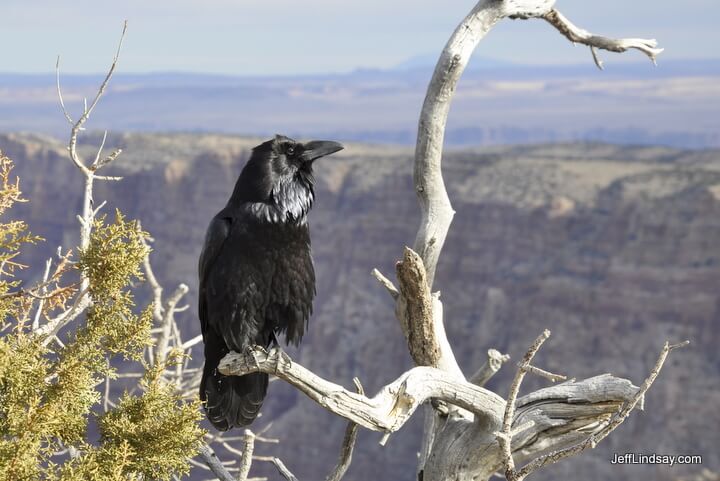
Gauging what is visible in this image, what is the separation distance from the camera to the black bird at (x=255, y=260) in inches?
236

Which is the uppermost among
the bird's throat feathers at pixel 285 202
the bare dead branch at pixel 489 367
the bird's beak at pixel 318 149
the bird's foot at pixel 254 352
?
the bird's beak at pixel 318 149

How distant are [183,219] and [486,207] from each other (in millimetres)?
28978

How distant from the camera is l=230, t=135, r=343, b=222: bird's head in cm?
600

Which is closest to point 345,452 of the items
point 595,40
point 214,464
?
point 214,464

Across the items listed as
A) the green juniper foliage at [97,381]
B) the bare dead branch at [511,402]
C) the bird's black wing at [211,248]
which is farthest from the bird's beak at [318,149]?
the bare dead branch at [511,402]

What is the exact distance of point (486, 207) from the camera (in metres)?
61.2

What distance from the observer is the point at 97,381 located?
4.93m

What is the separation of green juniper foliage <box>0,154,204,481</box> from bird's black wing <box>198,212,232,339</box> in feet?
3.45

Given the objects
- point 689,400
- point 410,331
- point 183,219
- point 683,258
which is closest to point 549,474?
point 689,400

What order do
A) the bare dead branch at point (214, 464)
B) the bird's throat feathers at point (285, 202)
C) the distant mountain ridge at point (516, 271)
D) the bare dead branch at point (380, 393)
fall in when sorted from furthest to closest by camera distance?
the distant mountain ridge at point (516, 271) → the bird's throat feathers at point (285, 202) → the bare dead branch at point (214, 464) → the bare dead branch at point (380, 393)

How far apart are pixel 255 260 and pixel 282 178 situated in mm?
557

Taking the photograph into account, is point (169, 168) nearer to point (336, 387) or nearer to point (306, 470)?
point (306, 470)

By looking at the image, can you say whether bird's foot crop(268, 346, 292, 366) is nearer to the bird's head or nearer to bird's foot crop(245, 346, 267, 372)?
bird's foot crop(245, 346, 267, 372)

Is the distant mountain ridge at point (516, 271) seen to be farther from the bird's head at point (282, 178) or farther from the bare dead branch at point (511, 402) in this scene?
the bare dead branch at point (511, 402)
